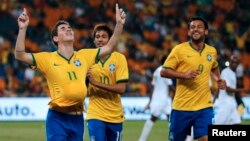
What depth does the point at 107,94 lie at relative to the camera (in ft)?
37.1

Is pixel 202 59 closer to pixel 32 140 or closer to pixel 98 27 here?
pixel 98 27

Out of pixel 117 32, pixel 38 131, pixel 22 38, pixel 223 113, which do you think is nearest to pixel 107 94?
pixel 117 32

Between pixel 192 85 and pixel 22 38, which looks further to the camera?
pixel 192 85

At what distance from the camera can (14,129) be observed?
21.2 metres

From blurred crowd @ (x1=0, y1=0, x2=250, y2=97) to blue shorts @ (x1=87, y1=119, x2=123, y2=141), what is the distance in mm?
15314

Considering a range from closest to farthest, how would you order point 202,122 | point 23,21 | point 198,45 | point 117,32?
point 23,21, point 117,32, point 202,122, point 198,45

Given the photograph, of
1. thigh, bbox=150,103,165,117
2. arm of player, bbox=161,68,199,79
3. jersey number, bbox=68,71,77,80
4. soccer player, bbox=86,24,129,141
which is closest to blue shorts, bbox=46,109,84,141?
jersey number, bbox=68,71,77,80

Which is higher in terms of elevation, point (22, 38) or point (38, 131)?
point (22, 38)

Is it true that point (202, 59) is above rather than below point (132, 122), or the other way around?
above

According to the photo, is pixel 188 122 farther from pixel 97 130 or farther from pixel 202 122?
pixel 97 130

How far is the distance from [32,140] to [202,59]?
6961mm

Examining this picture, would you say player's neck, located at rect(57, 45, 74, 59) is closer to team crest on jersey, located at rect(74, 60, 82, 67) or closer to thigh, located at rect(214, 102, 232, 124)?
team crest on jersey, located at rect(74, 60, 82, 67)

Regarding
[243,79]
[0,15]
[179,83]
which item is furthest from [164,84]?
[0,15]

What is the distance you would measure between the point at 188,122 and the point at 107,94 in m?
1.45
